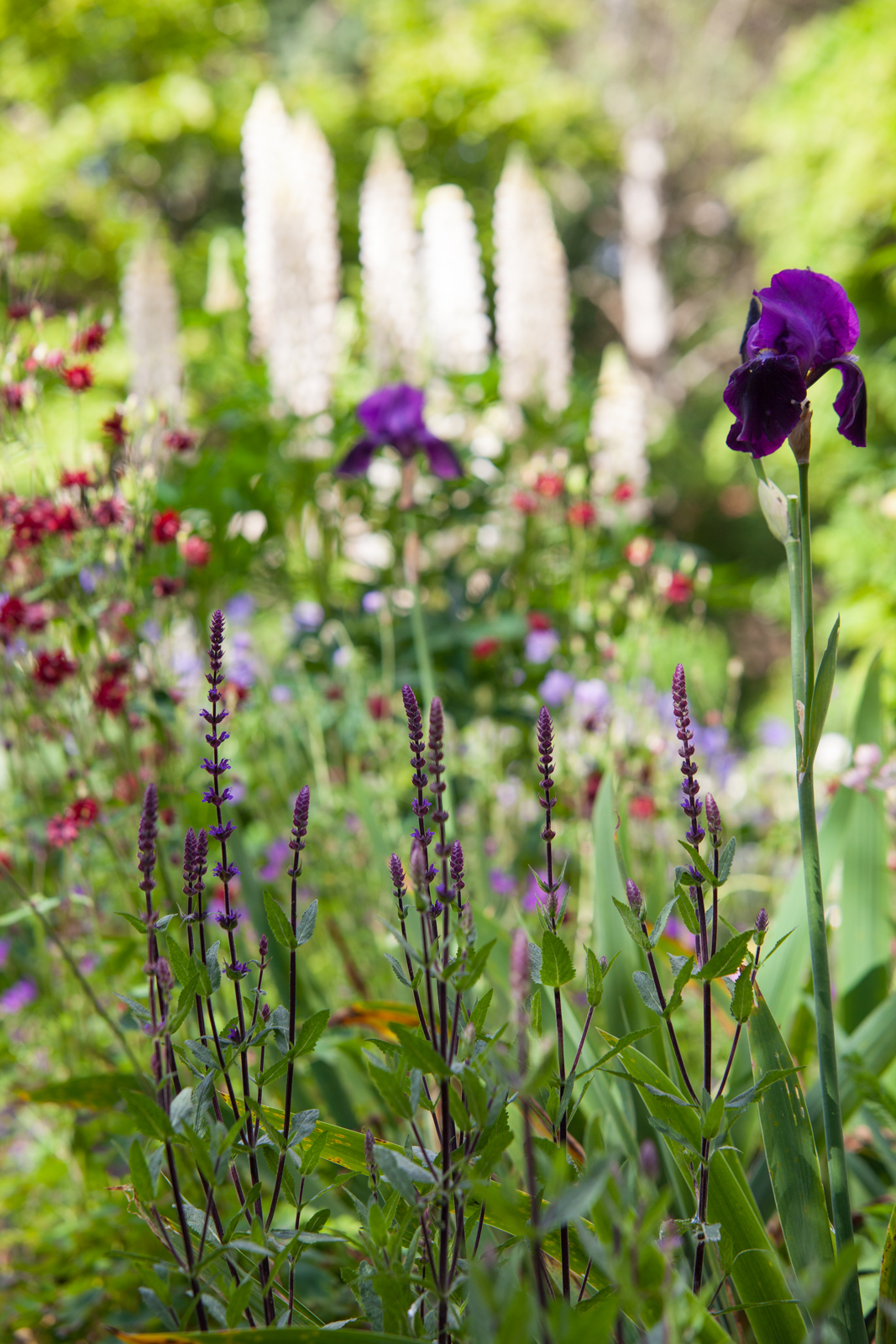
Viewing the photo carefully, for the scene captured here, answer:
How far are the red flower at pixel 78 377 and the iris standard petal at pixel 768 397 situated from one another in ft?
3.67

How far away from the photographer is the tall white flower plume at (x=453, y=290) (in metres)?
3.72

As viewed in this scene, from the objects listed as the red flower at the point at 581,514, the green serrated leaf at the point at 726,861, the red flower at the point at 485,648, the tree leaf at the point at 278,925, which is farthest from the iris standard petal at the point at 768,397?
the red flower at the point at 485,648

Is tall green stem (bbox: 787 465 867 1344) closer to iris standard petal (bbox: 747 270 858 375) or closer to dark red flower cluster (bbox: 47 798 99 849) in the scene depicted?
iris standard petal (bbox: 747 270 858 375)

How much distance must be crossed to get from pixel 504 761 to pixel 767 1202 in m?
1.43

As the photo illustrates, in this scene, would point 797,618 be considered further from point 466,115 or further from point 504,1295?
point 466,115

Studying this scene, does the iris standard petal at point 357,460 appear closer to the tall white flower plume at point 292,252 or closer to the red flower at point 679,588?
the red flower at point 679,588

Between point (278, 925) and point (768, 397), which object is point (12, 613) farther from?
point (768, 397)

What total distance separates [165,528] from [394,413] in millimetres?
533

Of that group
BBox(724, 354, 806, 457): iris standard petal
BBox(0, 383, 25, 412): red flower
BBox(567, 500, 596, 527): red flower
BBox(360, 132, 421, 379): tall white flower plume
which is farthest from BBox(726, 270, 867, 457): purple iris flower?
BBox(360, 132, 421, 379): tall white flower plume

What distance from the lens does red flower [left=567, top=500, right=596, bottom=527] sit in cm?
220

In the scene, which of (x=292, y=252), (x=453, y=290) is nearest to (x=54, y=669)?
(x=292, y=252)

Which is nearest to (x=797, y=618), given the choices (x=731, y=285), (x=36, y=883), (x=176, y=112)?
(x=36, y=883)

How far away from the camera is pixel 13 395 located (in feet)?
4.98

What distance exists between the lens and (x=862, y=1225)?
1259 millimetres
